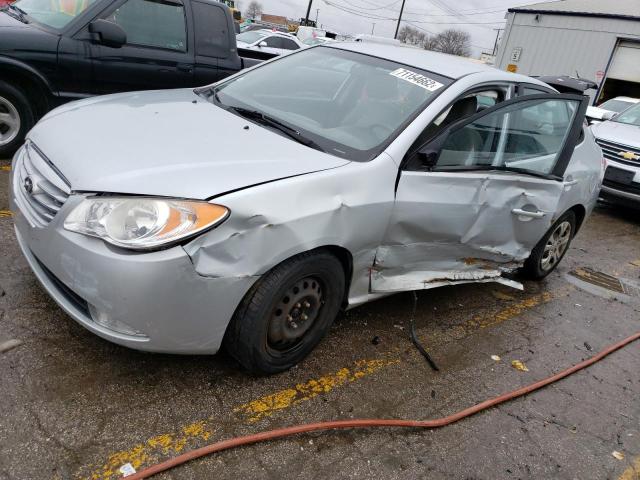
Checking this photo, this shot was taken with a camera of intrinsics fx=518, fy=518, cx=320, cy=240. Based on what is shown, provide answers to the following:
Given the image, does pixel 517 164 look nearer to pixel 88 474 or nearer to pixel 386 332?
pixel 386 332

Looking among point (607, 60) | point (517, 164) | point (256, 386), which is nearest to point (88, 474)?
point (256, 386)

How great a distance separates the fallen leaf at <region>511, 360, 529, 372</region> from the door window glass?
14.7 meters

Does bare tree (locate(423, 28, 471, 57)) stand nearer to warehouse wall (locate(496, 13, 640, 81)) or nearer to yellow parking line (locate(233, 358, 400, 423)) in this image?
warehouse wall (locate(496, 13, 640, 81))

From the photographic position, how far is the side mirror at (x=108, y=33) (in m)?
4.64

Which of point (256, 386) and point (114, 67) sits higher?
point (114, 67)

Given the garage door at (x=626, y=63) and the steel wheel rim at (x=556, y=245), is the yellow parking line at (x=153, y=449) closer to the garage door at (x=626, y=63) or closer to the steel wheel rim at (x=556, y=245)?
the steel wheel rim at (x=556, y=245)

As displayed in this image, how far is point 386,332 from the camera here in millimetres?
3328

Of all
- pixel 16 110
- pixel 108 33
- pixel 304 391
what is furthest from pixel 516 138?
pixel 16 110

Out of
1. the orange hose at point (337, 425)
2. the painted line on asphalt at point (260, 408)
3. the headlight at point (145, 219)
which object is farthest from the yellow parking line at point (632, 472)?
the headlight at point (145, 219)

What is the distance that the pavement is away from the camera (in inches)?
84.4

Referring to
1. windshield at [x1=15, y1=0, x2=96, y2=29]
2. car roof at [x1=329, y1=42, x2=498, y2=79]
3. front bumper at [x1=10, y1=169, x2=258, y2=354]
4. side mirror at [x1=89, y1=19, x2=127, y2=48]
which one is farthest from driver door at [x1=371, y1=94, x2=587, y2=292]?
windshield at [x1=15, y1=0, x2=96, y2=29]

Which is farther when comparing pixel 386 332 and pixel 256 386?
pixel 386 332

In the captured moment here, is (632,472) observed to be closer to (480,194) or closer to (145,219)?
(480,194)

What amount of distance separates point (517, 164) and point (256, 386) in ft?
7.25
